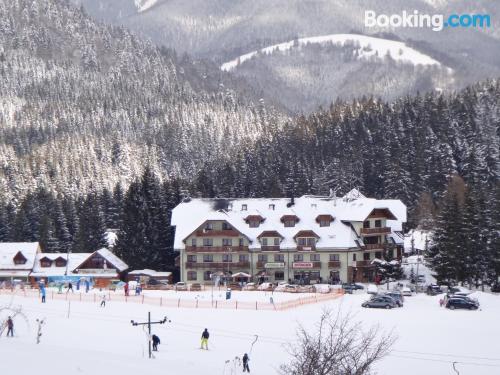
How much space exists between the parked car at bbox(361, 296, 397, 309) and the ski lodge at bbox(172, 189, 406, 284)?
2233 cm

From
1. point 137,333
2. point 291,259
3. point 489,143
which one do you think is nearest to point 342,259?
point 291,259

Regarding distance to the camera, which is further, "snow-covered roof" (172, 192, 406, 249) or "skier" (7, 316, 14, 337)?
"snow-covered roof" (172, 192, 406, 249)

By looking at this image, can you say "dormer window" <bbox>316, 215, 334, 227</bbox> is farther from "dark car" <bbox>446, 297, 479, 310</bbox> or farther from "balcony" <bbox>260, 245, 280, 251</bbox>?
"dark car" <bbox>446, 297, 479, 310</bbox>

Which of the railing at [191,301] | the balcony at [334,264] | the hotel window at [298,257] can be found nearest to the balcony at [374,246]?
the balcony at [334,264]

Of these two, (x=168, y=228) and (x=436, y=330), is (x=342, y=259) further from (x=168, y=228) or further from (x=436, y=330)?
(x=436, y=330)

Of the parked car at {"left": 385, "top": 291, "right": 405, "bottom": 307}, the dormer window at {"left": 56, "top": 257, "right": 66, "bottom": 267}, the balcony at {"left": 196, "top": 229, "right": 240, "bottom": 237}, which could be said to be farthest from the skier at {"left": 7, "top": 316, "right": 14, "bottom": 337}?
the dormer window at {"left": 56, "top": 257, "right": 66, "bottom": 267}

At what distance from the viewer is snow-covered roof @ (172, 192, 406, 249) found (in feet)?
262

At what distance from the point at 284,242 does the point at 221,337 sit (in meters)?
34.6

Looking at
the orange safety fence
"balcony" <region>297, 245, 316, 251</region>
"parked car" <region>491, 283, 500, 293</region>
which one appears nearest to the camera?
the orange safety fence

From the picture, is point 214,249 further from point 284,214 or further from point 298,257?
point 298,257

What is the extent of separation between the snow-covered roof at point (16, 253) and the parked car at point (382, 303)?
44.1 metres

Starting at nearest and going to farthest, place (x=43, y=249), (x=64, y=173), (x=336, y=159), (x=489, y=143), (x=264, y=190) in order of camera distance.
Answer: (x=43, y=249)
(x=264, y=190)
(x=489, y=143)
(x=336, y=159)
(x=64, y=173)

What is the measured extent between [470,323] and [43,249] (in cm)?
5930

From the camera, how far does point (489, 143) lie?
130m
